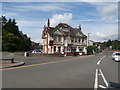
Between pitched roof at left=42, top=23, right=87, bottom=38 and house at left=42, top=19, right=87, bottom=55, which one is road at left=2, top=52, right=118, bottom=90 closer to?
house at left=42, top=19, right=87, bottom=55

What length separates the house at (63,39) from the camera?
5434cm

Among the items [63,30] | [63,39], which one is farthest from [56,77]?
[63,30]

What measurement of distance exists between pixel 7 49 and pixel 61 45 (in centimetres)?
1815

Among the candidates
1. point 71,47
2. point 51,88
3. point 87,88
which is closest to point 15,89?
point 51,88

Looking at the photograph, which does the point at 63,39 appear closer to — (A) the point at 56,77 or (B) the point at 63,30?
(B) the point at 63,30

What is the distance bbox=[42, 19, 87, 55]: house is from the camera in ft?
178

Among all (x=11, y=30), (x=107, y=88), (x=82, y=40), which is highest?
(x=11, y=30)

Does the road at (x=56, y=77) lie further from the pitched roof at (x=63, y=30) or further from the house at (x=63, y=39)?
the pitched roof at (x=63, y=30)

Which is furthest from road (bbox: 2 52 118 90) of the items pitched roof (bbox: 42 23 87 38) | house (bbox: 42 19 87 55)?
pitched roof (bbox: 42 23 87 38)

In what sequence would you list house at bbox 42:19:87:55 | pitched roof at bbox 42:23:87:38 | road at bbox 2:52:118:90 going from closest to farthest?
road at bbox 2:52:118:90 < house at bbox 42:19:87:55 < pitched roof at bbox 42:23:87:38

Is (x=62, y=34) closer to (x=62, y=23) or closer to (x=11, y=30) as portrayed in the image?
(x=62, y=23)

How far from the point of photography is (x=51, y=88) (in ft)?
23.4

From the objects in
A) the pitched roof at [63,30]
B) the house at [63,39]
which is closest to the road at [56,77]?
the house at [63,39]

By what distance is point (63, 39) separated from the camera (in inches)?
2253
